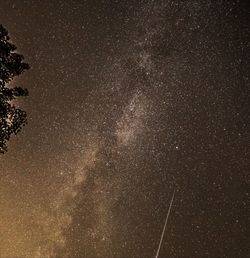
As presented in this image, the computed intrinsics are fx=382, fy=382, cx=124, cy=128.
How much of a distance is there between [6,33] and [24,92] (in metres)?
1.43

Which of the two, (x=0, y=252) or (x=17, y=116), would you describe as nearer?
(x=17, y=116)

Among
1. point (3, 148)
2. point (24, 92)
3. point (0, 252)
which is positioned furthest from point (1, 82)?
point (0, 252)

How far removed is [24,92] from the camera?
366 inches

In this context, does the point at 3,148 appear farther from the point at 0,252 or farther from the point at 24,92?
the point at 0,252

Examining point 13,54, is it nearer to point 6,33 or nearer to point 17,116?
point 6,33

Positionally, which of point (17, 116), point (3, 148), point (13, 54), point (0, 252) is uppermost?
point (0, 252)

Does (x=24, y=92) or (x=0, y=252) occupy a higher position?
(x=0, y=252)

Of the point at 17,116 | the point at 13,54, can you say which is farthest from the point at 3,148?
the point at 13,54

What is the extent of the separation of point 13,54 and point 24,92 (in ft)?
3.05

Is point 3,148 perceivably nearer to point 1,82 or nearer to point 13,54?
point 1,82

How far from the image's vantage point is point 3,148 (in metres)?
9.16

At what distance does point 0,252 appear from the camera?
47.4m

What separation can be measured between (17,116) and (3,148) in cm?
84

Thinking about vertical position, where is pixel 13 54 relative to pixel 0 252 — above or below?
below
